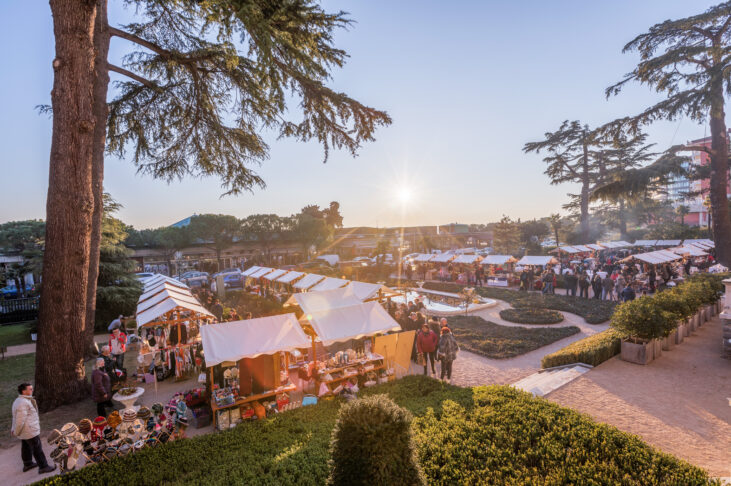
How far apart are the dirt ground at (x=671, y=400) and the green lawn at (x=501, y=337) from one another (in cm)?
275

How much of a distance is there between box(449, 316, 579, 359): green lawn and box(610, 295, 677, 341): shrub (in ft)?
9.72

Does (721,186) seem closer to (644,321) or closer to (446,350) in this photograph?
(644,321)

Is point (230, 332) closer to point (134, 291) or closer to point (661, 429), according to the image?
point (661, 429)

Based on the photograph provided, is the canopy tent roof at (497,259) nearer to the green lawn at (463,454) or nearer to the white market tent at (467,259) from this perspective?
the white market tent at (467,259)

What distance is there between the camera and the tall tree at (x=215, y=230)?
37.9m

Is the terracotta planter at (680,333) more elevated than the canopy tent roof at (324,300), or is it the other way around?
the canopy tent roof at (324,300)

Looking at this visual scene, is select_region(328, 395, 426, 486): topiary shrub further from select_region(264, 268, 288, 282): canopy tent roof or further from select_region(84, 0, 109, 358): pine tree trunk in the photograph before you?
select_region(264, 268, 288, 282): canopy tent roof

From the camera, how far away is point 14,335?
1405cm

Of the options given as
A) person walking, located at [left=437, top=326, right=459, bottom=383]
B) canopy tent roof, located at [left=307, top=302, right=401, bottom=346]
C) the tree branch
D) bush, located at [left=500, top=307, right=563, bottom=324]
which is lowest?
bush, located at [left=500, top=307, right=563, bottom=324]

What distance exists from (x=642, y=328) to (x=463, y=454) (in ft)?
23.0

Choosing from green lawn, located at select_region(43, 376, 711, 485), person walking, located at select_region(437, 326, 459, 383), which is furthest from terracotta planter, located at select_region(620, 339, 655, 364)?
green lawn, located at select_region(43, 376, 711, 485)

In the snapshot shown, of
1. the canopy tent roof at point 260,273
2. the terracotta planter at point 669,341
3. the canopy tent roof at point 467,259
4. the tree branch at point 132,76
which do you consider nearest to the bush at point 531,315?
the terracotta planter at point 669,341

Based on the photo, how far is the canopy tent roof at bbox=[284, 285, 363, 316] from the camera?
8.44 metres

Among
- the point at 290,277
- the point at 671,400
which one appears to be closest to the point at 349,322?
the point at 671,400
